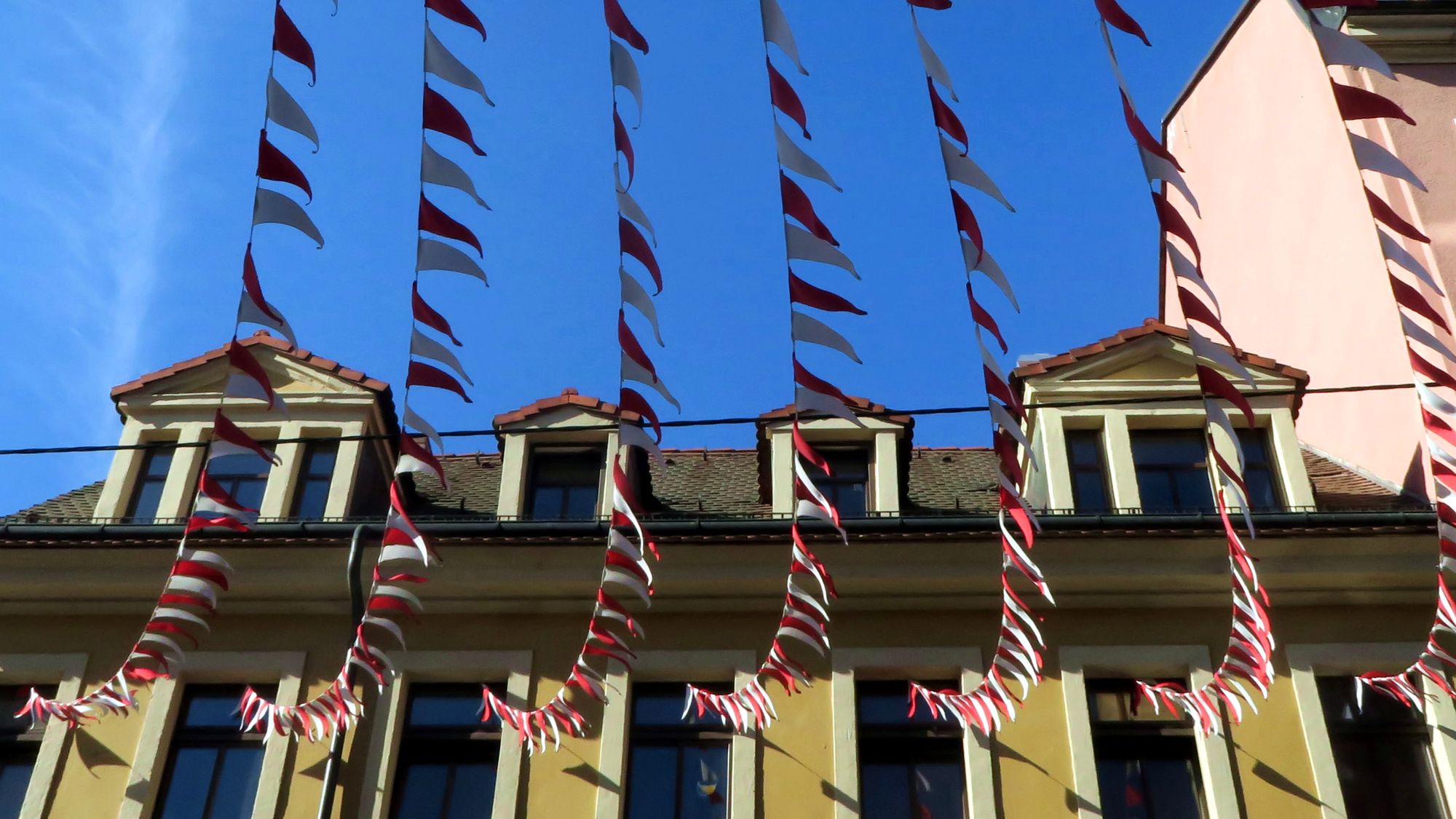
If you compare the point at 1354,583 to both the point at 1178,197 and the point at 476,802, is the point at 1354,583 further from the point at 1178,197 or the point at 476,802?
the point at 1178,197

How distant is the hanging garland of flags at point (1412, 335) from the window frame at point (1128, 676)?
3.70 ft

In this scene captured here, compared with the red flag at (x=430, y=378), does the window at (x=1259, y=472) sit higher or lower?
higher

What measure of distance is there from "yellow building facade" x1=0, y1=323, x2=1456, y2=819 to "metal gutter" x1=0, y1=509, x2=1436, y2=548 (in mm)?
27

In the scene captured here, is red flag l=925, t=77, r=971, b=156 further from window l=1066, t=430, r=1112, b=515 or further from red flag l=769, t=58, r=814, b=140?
window l=1066, t=430, r=1112, b=515

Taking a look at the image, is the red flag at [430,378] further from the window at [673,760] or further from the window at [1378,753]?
the window at [1378,753]

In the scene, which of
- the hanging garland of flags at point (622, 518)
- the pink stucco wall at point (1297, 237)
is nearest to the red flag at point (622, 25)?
the hanging garland of flags at point (622, 518)

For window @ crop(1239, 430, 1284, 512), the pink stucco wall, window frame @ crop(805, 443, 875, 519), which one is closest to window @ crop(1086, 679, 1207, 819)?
window @ crop(1239, 430, 1284, 512)

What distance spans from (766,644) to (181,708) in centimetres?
446

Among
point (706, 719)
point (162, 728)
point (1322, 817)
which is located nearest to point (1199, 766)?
point (1322, 817)

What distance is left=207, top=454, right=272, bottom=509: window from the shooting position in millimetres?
13508

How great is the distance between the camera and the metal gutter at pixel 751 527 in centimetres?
1213

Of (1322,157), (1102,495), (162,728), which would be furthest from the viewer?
(1322,157)

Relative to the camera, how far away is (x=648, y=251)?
29.1ft

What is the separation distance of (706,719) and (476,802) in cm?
Answer: 178
